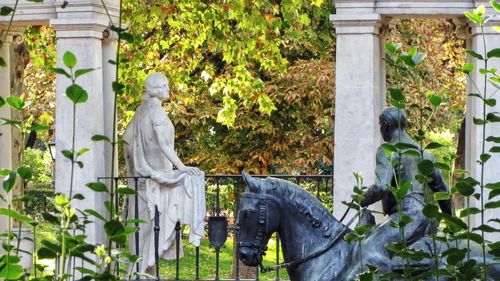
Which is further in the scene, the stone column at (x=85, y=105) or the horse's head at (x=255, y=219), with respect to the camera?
the stone column at (x=85, y=105)

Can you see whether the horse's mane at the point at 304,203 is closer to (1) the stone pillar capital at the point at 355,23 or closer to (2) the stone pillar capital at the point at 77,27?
(1) the stone pillar capital at the point at 355,23

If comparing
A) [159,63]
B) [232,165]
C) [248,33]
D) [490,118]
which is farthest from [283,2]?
[490,118]

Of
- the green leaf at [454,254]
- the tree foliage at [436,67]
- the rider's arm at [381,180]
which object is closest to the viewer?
the green leaf at [454,254]

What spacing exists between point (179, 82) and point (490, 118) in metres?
17.2

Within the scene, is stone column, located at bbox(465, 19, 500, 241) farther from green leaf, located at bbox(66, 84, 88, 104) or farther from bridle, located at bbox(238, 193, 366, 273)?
green leaf, located at bbox(66, 84, 88, 104)

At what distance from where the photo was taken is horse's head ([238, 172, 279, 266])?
8.42 meters

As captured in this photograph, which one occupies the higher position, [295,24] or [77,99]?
[295,24]

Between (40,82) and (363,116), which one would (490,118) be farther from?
(40,82)

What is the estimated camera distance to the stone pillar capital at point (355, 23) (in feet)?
36.6

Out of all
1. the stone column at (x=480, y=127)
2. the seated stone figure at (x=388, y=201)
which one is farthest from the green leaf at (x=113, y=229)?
the stone column at (x=480, y=127)

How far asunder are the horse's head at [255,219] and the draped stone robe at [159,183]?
13.5 ft

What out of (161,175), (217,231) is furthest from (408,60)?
(161,175)

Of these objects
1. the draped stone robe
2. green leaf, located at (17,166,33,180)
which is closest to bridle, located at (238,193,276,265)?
the draped stone robe

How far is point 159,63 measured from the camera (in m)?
20.9
